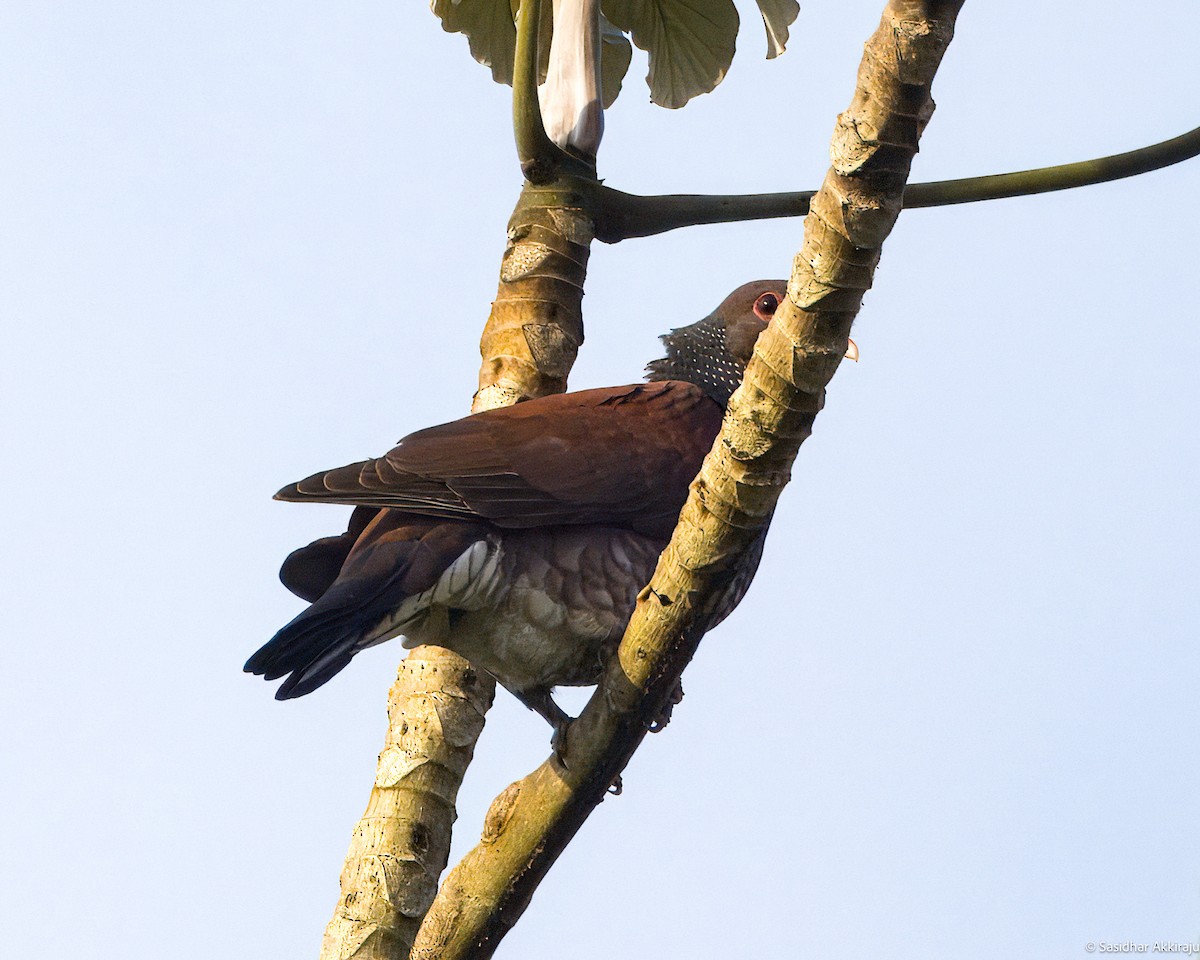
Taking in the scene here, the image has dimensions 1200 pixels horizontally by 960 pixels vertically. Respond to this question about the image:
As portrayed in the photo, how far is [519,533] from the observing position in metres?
4.00

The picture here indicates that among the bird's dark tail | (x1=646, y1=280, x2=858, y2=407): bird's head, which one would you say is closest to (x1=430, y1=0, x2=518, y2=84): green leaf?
(x1=646, y1=280, x2=858, y2=407): bird's head

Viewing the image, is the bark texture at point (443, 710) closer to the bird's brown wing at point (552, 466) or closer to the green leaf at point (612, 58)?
the bird's brown wing at point (552, 466)

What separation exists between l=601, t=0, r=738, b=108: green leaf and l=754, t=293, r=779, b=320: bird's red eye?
108 cm

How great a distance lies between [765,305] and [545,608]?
1.69 m

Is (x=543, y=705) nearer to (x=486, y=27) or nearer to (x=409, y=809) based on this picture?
(x=409, y=809)

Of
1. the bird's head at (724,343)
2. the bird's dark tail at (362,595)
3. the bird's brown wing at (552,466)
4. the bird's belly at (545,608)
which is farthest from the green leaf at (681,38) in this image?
the bird's dark tail at (362,595)

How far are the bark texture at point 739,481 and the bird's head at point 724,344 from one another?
1949 mm

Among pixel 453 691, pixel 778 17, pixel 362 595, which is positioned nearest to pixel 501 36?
pixel 778 17

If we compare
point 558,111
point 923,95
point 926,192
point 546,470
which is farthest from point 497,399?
point 923,95

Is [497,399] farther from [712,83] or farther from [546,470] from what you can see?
[712,83]

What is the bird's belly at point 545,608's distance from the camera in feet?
12.9

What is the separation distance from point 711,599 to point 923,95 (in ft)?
3.72

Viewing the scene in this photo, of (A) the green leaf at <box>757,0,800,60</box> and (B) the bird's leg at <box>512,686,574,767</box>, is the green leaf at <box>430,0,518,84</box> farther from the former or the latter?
(B) the bird's leg at <box>512,686,574,767</box>

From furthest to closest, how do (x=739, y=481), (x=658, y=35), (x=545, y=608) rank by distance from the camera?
1. (x=658, y=35)
2. (x=545, y=608)
3. (x=739, y=481)
